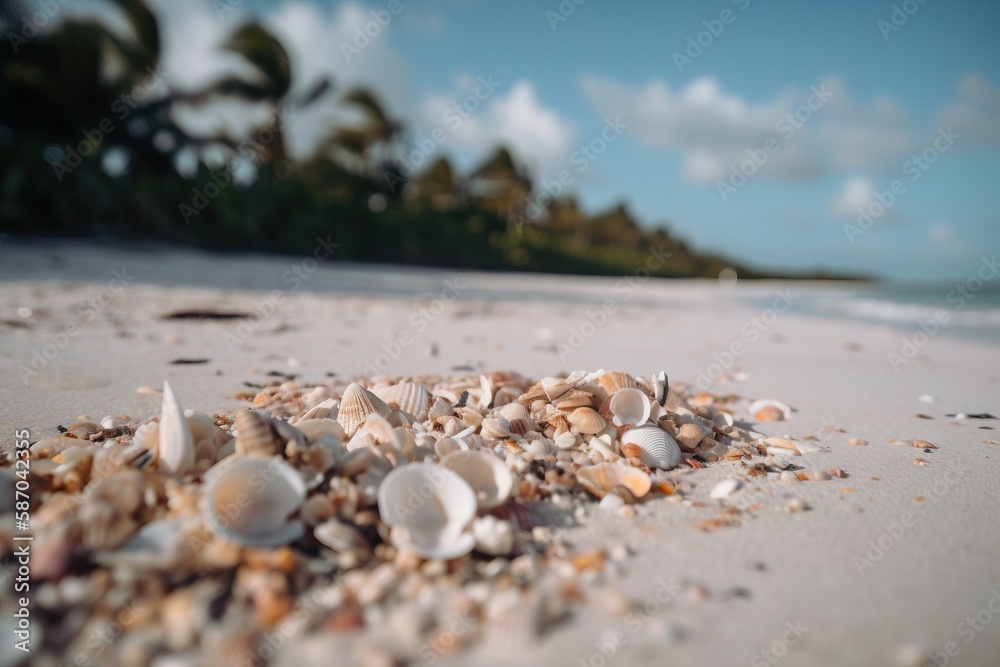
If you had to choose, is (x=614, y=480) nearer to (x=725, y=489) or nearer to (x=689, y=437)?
(x=725, y=489)

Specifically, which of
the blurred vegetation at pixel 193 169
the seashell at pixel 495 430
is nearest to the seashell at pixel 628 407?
the seashell at pixel 495 430

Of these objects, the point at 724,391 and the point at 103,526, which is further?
the point at 724,391

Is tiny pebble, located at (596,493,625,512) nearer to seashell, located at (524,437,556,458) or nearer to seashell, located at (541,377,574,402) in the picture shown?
seashell, located at (524,437,556,458)

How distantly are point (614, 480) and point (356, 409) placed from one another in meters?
0.90

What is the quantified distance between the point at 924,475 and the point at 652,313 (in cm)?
584

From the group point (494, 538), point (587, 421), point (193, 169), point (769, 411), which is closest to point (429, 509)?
point (494, 538)

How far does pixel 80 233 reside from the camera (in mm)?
10289

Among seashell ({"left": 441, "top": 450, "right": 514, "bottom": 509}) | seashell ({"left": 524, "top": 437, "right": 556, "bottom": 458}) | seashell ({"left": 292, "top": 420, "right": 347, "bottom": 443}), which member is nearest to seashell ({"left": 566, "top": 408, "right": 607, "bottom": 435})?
seashell ({"left": 524, "top": 437, "right": 556, "bottom": 458})

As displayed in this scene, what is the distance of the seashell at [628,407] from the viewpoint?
1983mm

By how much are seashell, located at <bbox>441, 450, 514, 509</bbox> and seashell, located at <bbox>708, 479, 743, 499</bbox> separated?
2.14 feet

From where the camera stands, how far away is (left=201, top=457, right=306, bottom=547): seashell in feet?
3.96

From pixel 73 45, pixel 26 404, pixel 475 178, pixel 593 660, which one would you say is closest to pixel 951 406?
pixel 593 660

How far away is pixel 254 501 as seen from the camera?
4.21 ft

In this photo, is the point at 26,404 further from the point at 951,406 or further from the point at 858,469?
the point at 951,406
